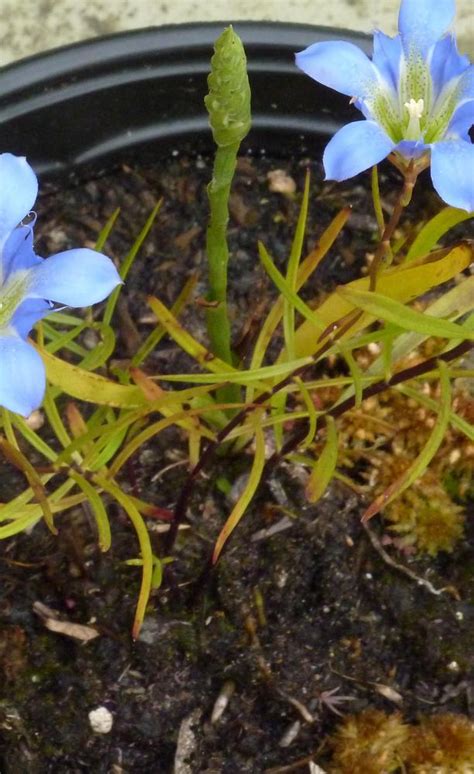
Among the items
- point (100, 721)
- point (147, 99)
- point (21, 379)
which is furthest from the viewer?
point (147, 99)

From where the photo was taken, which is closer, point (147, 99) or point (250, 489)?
point (250, 489)

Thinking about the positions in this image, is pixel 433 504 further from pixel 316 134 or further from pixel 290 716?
pixel 316 134

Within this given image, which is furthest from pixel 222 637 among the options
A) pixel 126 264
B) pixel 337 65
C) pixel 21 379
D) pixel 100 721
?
pixel 337 65

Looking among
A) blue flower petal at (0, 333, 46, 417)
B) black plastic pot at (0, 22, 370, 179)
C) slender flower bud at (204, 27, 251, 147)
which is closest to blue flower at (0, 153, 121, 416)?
blue flower petal at (0, 333, 46, 417)

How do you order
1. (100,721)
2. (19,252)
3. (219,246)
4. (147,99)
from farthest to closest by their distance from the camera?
(147,99), (100,721), (219,246), (19,252)

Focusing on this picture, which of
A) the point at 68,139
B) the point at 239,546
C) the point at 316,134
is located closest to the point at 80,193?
the point at 68,139

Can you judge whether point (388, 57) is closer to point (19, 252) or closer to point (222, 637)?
point (19, 252)

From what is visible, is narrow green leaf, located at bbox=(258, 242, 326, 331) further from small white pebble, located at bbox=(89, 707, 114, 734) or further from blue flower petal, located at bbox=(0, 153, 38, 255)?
small white pebble, located at bbox=(89, 707, 114, 734)
